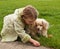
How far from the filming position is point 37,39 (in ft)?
18.4

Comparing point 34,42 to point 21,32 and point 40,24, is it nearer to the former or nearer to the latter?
point 21,32

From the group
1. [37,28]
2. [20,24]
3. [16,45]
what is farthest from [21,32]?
[37,28]

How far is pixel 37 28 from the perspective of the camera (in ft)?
18.3

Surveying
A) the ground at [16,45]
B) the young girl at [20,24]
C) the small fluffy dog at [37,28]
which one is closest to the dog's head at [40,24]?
the small fluffy dog at [37,28]

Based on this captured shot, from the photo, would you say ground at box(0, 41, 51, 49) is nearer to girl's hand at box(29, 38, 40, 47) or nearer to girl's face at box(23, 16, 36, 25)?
girl's hand at box(29, 38, 40, 47)

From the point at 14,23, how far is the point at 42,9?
3.56 metres

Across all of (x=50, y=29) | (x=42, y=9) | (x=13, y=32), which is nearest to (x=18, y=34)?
(x=13, y=32)

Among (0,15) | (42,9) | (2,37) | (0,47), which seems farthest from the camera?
(42,9)

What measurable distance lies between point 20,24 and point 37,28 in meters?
0.40

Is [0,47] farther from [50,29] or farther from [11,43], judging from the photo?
[50,29]

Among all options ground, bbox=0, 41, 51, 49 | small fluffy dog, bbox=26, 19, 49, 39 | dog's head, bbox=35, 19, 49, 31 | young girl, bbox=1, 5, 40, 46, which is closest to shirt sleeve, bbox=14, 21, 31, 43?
young girl, bbox=1, 5, 40, 46

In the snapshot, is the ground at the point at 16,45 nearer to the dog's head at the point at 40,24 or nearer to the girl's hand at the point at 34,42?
the girl's hand at the point at 34,42

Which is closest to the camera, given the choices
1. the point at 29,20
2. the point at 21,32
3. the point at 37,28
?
the point at 29,20

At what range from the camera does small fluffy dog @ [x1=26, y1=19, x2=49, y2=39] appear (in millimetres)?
5566
